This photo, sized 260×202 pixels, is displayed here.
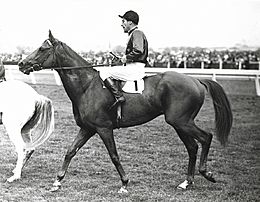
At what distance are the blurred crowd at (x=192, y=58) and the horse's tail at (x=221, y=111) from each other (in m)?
2.30

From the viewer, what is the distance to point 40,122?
5.95 m

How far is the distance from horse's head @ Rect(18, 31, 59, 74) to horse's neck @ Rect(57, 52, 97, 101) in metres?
0.15

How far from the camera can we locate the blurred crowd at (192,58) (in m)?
9.84

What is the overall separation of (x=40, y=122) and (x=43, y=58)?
106cm

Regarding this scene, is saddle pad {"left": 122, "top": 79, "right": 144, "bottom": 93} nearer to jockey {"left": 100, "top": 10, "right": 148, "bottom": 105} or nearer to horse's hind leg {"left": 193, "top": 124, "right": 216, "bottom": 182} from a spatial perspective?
jockey {"left": 100, "top": 10, "right": 148, "bottom": 105}

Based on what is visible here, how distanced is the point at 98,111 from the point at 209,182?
1.66 metres

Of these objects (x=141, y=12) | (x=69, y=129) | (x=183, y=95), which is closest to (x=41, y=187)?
(x=183, y=95)

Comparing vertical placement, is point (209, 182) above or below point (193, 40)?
below

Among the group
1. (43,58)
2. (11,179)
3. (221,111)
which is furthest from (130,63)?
(11,179)

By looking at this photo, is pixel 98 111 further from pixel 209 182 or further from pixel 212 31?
pixel 212 31

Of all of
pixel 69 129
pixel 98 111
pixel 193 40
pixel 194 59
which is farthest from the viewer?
pixel 194 59

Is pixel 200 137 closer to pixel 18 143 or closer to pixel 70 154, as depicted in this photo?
pixel 70 154

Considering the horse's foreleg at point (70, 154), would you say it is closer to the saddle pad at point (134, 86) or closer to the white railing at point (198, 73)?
the saddle pad at point (134, 86)

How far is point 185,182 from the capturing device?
527 cm
